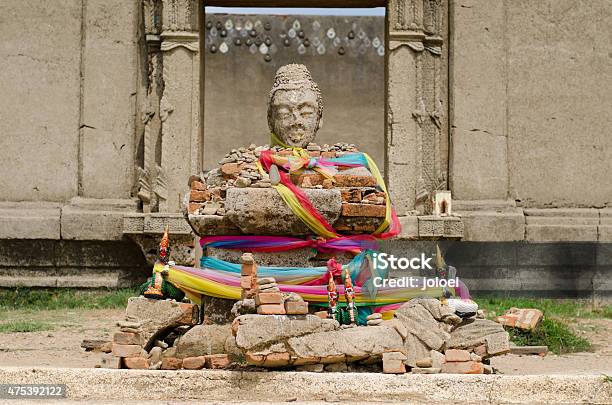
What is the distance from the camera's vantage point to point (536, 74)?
11633 millimetres

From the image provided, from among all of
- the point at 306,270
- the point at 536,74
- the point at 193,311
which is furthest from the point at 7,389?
the point at 536,74

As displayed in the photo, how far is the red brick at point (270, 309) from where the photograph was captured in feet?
18.1

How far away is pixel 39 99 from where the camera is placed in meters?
11.5

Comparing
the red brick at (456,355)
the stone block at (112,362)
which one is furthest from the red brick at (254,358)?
the red brick at (456,355)

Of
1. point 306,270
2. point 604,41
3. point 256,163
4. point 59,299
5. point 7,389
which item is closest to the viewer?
point 7,389

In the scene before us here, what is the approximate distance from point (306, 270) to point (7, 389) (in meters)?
1.99

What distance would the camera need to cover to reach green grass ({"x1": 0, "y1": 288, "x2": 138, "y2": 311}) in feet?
35.0

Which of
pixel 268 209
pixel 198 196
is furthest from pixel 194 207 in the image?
pixel 268 209

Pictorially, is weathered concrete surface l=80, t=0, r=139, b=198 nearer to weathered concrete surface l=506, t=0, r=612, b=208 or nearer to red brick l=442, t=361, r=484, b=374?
weathered concrete surface l=506, t=0, r=612, b=208

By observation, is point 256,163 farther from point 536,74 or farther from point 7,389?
point 536,74

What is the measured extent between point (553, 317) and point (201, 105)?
489 centimetres

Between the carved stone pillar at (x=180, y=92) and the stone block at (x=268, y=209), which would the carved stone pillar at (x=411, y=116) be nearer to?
the carved stone pillar at (x=180, y=92)

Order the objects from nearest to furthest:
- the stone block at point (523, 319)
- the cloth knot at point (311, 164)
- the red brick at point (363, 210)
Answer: the red brick at point (363, 210)
the cloth knot at point (311, 164)
the stone block at point (523, 319)

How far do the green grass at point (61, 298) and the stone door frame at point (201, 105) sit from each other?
1.09 m
